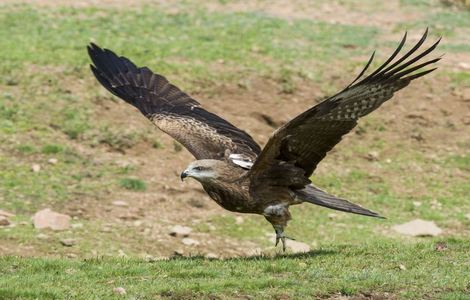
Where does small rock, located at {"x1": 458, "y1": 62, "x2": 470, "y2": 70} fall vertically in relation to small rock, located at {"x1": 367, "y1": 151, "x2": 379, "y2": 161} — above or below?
above

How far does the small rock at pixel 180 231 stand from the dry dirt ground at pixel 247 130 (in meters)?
0.10

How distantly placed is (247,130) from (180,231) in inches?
144

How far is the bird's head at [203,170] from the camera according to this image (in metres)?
11.2

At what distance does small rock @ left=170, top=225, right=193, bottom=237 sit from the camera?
48.8ft

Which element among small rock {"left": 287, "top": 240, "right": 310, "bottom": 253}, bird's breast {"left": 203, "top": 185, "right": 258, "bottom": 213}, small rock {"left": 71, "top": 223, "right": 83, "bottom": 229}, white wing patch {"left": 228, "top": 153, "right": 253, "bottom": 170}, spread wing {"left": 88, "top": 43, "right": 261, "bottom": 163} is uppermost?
spread wing {"left": 88, "top": 43, "right": 261, "bottom": 163}

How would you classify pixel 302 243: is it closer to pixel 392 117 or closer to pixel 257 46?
pixel 392 117

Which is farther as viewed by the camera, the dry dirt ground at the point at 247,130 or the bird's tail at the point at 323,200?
the dry dirt ground at the point at 247,130

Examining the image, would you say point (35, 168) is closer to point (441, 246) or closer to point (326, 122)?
point (326, 122)

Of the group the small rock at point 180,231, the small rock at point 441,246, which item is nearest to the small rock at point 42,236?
the small rock at point 180,231

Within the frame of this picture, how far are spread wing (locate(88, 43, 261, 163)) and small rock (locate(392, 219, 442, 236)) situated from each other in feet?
12.5

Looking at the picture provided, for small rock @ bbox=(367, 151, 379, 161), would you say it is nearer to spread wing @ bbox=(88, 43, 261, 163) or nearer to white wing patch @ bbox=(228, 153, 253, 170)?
spread wing @ bbox=(88, 43, 261, 163)

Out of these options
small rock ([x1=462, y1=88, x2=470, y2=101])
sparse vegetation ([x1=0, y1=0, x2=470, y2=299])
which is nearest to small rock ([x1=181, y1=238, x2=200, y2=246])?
sparse vegetation ([x1=0, y1=0, x2=470, y2=299])

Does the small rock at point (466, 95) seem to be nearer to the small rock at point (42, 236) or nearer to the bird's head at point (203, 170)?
the small rock at point (42, 236)

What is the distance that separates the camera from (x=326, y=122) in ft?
36.0
